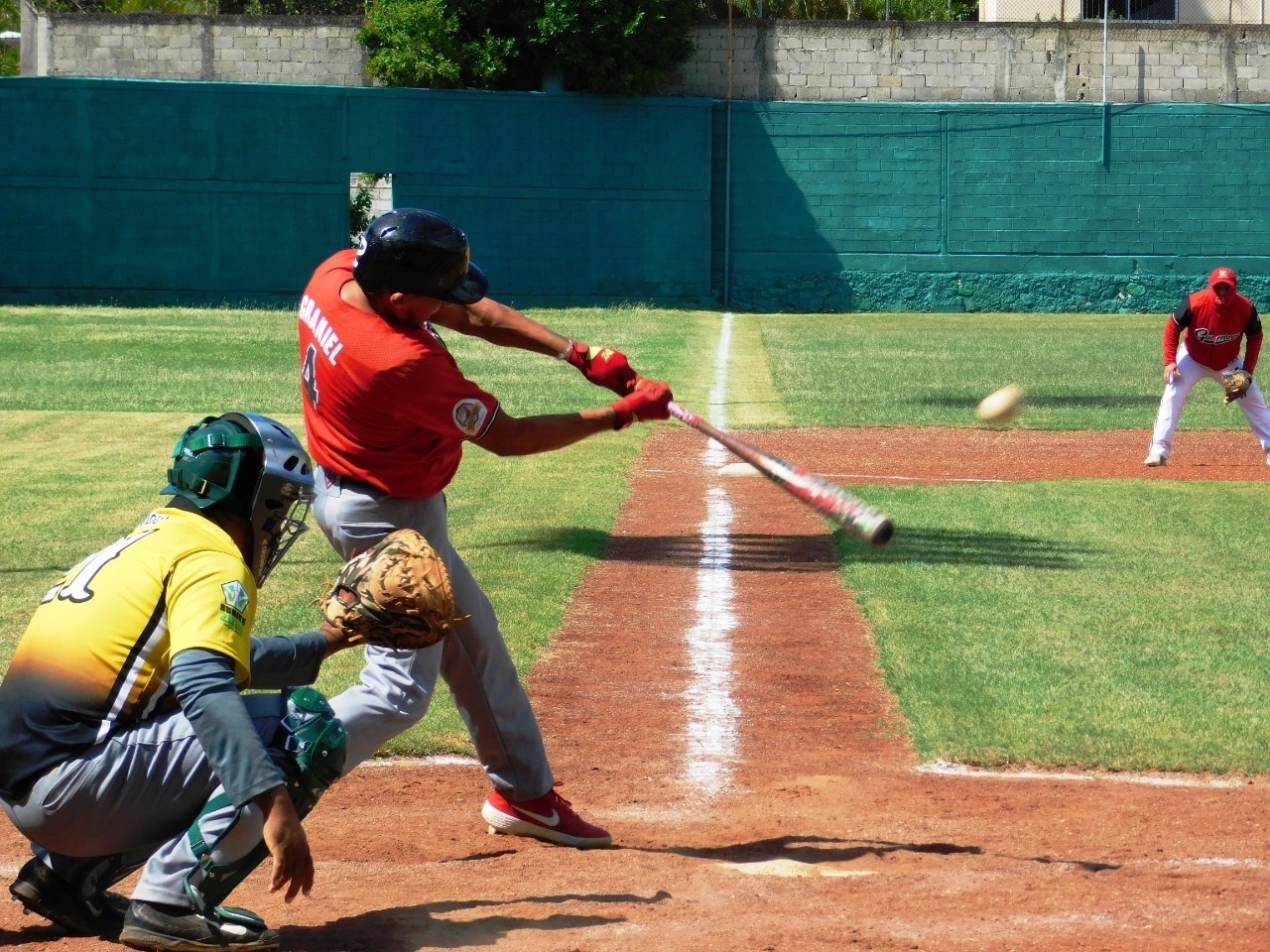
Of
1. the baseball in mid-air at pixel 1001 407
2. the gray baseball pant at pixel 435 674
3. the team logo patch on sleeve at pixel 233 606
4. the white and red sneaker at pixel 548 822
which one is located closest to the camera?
the team logo patch on sleeve at pixel 233 606

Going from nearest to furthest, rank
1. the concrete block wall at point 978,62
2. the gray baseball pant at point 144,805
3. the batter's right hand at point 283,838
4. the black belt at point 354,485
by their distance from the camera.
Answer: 1. the batter's right hand at point 283,838
2. the gray baseball pant at point 144,805
3. the black belt at point 354,485
4. the concrete block wall at point 978,62

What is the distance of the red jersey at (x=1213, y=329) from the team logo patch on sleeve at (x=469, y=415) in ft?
35.5

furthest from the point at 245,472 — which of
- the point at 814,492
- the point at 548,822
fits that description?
the point at 814,492

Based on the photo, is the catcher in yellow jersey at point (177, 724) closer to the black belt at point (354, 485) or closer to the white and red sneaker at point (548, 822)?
the black belt at point (354, 485)

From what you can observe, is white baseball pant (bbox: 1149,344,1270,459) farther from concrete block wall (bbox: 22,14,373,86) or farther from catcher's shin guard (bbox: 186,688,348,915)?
concrete block wall (bbox: 22,14,373,86)

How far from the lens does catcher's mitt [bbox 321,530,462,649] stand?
4188 millimetres

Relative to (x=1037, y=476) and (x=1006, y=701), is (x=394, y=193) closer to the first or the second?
(x=1037, y=476)

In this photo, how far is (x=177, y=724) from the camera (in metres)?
3.97

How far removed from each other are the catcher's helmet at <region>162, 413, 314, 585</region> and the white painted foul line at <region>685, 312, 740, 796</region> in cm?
220

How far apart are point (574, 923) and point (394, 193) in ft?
96.9

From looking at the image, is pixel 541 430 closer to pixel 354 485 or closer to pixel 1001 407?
pixel 354 485

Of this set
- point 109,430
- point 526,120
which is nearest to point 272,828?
point 109,430

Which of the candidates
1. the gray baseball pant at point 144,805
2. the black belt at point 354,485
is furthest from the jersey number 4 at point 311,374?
the gray baseball pant at point 144,805

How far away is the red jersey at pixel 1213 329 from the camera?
13.9 m
